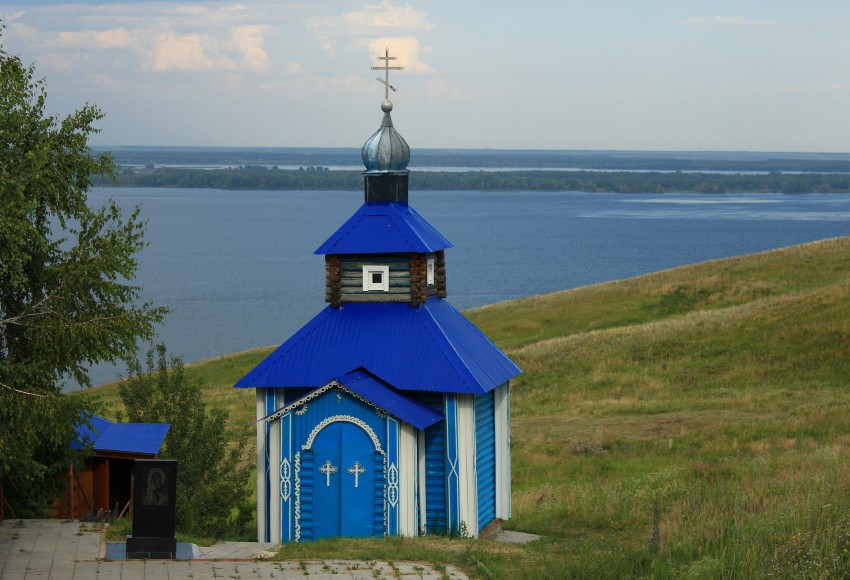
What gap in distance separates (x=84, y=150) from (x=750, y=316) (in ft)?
101

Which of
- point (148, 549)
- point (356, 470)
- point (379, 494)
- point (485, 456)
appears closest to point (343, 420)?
point (356, 470)

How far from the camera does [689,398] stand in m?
37.4

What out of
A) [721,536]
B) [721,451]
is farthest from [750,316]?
[721,536]

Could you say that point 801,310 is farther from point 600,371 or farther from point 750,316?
point 600,371

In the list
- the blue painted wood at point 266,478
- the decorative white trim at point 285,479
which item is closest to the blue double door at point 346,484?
the decorative white trim at point 285,479

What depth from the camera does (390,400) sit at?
19.4 m

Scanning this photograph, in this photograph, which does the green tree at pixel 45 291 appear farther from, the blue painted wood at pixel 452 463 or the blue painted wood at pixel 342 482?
the blue painted wood at pixel 452 463

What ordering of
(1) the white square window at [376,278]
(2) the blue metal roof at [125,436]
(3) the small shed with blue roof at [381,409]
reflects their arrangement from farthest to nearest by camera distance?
(1) the white square window at [376,278] < (2) the blue metal roof at [125,436] < (3) the small shed with blue roof at [381,409]

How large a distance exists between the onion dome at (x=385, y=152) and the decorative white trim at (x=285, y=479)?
5436 millimetres

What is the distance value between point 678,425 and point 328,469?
15.2 m

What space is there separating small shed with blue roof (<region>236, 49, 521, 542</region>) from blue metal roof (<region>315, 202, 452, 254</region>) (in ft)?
0.08

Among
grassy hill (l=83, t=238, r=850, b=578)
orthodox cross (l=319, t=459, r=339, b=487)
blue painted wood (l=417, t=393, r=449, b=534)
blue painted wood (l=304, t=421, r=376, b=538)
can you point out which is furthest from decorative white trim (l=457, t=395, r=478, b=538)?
orthodox cross (l=319, t=459, r=339, b=487)

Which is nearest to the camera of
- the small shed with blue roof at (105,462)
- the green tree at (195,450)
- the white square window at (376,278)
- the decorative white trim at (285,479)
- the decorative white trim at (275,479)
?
the decorative white trim at (285,479)

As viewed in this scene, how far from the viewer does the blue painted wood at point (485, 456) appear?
66.7 ft
